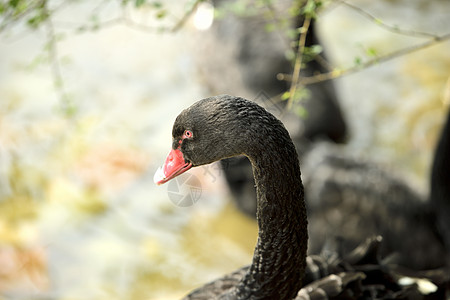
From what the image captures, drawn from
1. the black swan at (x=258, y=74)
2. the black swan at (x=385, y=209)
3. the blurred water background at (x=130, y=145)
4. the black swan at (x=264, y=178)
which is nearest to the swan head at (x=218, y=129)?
the black swan at (x=264, y=178)

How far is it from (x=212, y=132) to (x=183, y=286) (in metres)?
1.65

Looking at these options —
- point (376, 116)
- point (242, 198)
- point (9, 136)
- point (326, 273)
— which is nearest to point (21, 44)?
point (9, 136)

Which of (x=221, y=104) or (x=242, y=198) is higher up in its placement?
(x=242, y=198)

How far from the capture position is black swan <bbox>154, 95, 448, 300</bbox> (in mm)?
1244

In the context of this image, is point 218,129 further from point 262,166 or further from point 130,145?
point 130,145

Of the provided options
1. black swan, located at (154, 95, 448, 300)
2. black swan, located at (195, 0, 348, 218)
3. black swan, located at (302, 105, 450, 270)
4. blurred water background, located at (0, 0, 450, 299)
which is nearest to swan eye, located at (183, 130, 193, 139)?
black swan, located at (154, 95, 448, 300)

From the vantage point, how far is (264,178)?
1299 millimetres

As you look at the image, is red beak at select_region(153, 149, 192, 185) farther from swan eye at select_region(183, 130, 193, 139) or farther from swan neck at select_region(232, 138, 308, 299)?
swan neck at select_region(232, 138, 308, 299)

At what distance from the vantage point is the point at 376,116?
12.3 ft

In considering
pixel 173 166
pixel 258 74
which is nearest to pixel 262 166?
pixel 173 166

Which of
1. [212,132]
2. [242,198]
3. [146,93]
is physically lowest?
[212,132]

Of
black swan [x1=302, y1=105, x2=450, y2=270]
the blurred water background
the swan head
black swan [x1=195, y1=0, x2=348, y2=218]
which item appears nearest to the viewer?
the swan head

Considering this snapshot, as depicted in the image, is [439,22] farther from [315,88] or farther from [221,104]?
[221,104]

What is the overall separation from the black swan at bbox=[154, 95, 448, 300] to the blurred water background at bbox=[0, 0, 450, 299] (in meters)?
0.53
